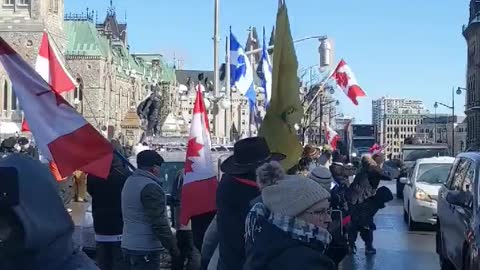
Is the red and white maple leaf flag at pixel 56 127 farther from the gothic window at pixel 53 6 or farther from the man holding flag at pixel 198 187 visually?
the gothic window at pixel 53 6

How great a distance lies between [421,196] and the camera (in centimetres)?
1664

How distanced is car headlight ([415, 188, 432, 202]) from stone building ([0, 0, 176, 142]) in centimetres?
2070

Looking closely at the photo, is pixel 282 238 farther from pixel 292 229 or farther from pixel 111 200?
pixel 111 200

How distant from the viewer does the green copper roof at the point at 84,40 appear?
3514 inches

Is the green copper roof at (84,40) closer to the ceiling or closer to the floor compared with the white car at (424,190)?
closer to the ceiling

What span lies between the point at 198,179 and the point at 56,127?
6.35ft

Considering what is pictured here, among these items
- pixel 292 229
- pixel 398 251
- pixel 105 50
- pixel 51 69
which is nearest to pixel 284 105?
pixel 51 69

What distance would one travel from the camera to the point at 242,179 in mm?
5211

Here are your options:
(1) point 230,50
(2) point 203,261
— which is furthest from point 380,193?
(1) point 230,50

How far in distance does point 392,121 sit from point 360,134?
217ft

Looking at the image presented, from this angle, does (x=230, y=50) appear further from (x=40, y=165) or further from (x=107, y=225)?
(x=40, y=165)

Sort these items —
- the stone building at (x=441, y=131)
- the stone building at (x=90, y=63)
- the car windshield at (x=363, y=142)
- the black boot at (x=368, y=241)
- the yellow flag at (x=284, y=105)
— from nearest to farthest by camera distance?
the yellow flag at (x=284, y=105)
the black boot at (x=368, y=241)
the stone building at (x=90, y=63)
the car windshield at (x=363, y=142)
the stone building at (x=441, y=131)

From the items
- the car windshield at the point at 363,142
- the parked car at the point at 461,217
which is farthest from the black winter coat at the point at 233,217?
the car windshield at the point at 363,142

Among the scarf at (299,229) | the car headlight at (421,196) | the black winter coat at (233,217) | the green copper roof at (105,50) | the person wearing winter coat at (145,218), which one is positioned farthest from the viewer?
the green copper roof at (105,50)
